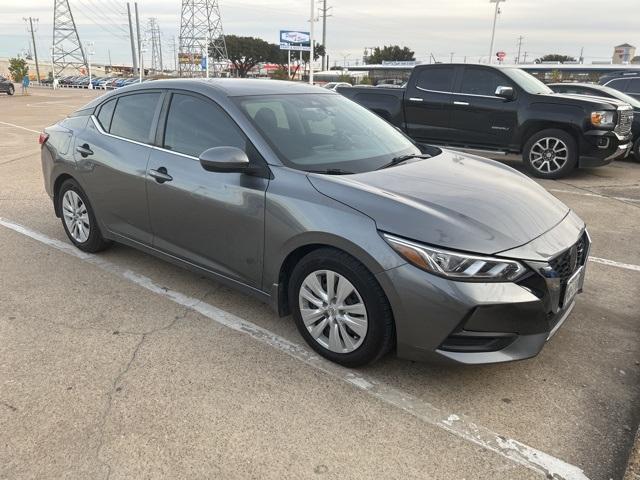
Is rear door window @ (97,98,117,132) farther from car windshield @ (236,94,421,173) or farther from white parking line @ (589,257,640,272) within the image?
white parking line @ (589,257,640,272)

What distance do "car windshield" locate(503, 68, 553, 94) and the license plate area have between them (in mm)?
6535

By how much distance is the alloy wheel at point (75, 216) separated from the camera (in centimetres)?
484

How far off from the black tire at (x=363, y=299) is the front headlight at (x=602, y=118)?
7.00 meters

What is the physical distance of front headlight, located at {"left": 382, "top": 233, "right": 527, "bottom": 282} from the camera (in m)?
2.64

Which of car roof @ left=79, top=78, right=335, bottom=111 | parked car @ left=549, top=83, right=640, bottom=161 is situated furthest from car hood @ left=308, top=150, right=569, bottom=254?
parked car @ left=549, top=83, right=640, bottom=161

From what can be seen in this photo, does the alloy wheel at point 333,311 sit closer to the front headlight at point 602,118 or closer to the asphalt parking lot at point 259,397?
the asphalt parking lot at point 259,397

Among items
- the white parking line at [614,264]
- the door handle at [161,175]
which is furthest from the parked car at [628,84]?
the door handle at [161,175]

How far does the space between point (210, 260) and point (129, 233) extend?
1.04m

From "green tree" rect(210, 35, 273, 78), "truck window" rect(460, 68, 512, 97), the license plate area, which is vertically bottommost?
the license plate area

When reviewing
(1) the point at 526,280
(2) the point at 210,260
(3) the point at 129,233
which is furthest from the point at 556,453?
(3) the point at 129,233

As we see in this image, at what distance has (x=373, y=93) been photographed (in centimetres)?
1043

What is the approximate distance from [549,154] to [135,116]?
6.84 metres

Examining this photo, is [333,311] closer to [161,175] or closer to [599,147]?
[161,175]

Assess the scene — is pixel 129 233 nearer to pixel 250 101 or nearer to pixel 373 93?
pixel 250 101
